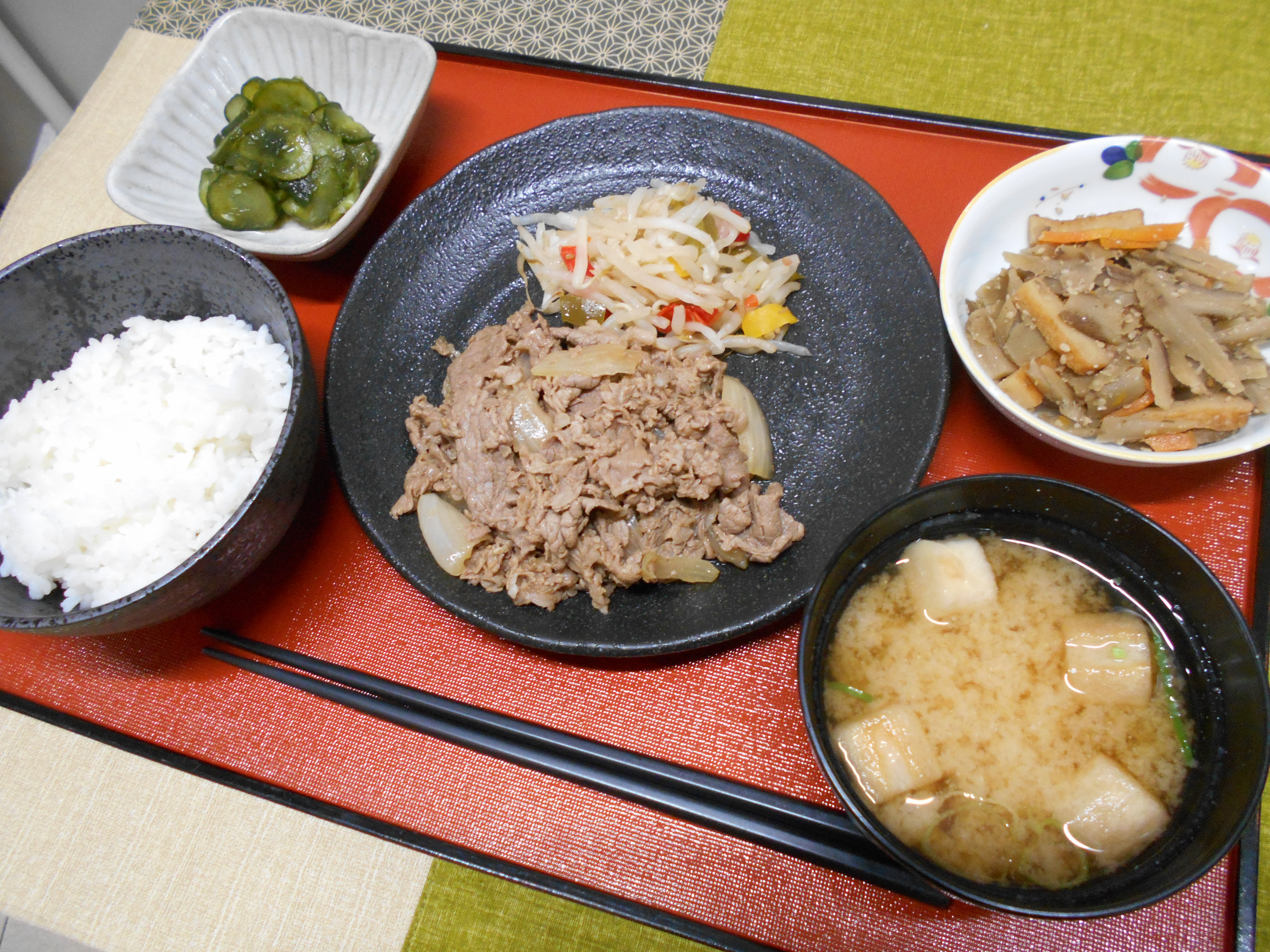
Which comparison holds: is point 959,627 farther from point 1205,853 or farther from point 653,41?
point 653,41

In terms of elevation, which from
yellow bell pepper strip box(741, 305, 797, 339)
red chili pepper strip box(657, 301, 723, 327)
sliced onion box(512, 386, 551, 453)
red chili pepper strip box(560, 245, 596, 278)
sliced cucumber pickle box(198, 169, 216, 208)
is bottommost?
yellow bell pepper strip box(741, 305, 797, 339)

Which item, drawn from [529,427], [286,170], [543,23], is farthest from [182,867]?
[543,23]

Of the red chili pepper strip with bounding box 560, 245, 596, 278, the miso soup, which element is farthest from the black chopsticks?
the red chili pepper strip with bounding box 560, 245, 596, 278

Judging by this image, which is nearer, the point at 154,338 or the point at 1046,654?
the point at 1046,654

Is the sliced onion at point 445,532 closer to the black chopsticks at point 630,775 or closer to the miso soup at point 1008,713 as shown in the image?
the black chopsticks at point 630,775

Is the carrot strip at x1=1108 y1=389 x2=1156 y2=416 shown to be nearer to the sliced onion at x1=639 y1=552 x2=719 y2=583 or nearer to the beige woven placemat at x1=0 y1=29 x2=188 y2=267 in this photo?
the sliced onion at x1=639 y1=552 x2=719 y2=583

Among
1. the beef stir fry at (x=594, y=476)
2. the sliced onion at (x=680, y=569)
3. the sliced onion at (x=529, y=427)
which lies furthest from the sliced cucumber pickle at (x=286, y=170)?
the sliced onion at (x=680, y=569)

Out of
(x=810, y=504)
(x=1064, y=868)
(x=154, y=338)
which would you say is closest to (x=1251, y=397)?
(x=810, y=504)
